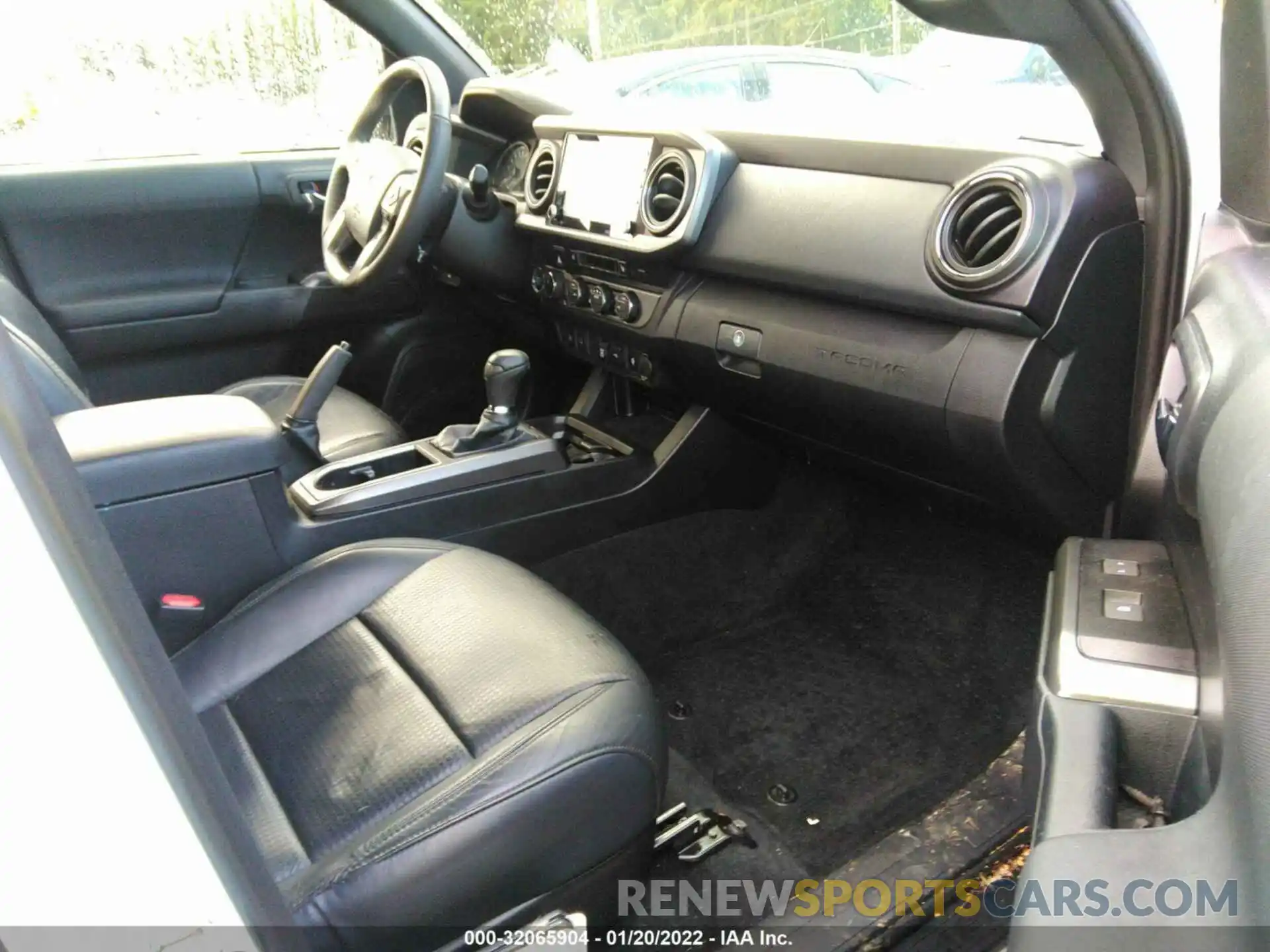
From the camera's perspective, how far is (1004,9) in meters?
1.05

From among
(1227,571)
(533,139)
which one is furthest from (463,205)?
(1227,571)

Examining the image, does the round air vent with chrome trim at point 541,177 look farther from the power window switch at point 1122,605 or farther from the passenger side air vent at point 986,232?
the power window switch at point 1122,605

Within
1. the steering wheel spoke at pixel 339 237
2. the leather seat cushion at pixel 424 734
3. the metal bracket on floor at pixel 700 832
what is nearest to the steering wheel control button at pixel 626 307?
the steering wheel spoke at pixel 339 237

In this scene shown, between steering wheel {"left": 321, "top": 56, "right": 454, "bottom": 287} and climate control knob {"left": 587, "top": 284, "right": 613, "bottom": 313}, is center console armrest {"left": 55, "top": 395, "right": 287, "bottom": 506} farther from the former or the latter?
climate control knob {"left": 587, "top": 284, "right": 613, "bottom": 313}

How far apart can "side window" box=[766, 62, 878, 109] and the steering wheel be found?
1.82 ft

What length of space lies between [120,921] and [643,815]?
59 cm

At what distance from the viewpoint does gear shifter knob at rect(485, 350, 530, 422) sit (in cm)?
168

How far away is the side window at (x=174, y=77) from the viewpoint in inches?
74.7

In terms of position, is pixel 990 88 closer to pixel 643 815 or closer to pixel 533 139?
pixel 533 139

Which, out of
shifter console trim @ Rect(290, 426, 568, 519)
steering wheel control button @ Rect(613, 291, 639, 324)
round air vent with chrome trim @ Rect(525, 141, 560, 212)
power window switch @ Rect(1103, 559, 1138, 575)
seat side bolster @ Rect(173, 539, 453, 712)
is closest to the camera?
power window switch @ Rect(1103, 559, 1138, 575)

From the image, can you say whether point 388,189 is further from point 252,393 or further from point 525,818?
point 525,818

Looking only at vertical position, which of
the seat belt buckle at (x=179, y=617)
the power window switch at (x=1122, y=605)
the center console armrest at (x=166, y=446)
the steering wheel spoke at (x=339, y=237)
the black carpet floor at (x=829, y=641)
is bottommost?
the black carpet floor at (x=829, y=641)

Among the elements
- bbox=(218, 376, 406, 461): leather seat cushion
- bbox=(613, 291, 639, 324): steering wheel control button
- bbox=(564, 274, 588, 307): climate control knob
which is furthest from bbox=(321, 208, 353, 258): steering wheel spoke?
bbox=(613, 291, 639, 324): steering wheel control button

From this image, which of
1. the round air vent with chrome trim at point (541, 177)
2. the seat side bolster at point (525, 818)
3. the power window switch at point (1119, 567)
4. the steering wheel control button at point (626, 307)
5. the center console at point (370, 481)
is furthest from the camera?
the round air vent with chrome trim at point (541, 177)
